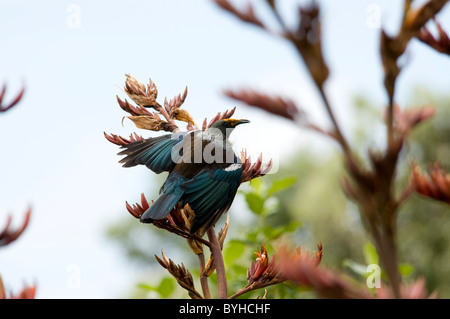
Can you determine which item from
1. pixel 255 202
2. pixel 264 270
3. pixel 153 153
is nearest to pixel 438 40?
pixel 264 270

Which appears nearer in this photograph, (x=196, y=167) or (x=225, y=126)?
(x=196, y=167)

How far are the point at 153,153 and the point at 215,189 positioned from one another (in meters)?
0.41

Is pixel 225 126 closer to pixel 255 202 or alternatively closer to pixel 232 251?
pixel 255 202

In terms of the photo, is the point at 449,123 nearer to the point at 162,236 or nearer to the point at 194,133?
the point at 194,133

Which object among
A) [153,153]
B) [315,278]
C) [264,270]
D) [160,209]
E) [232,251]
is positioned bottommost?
[232,251]

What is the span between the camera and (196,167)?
2260mm

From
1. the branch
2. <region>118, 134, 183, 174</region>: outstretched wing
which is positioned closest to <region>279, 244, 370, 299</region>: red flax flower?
the branch

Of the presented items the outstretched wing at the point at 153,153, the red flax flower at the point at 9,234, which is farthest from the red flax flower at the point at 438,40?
the red flax flower at the point at 9,234

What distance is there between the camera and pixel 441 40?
1646 millimetres

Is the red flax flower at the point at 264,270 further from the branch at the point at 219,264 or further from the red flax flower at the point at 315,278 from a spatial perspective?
the red flax flower at the point at 315,278

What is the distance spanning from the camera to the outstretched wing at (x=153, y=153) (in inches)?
88.0

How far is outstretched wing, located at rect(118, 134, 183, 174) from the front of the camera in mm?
2236
